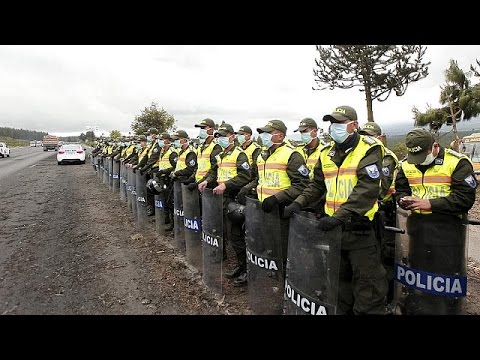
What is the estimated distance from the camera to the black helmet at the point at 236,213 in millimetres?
4648

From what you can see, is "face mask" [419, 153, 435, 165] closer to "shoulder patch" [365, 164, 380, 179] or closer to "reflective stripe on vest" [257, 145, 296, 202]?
"shoulder patch" [365, 164, 380, 179]

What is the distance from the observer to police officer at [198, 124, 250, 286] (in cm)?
489

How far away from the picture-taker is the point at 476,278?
496 cm

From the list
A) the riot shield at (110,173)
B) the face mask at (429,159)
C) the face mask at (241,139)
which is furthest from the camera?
the riot shield at (110,173)

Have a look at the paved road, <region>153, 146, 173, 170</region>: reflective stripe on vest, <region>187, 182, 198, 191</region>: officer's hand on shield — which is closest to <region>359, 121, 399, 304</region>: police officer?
<region>187, 182, 198, 191</region>: officer's hand on shield

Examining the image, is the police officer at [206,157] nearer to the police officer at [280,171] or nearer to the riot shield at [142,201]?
the police officer at [280,171]

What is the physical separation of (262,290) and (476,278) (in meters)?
3.03

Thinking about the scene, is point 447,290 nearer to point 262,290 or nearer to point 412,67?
point 262,290

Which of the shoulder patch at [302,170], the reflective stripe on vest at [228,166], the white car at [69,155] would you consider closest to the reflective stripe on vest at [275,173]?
the shoulder patch at [302,170]

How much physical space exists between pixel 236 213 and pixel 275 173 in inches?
31.8

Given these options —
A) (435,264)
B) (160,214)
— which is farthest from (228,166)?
(435,264)

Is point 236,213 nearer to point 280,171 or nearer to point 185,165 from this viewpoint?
point 280,171
